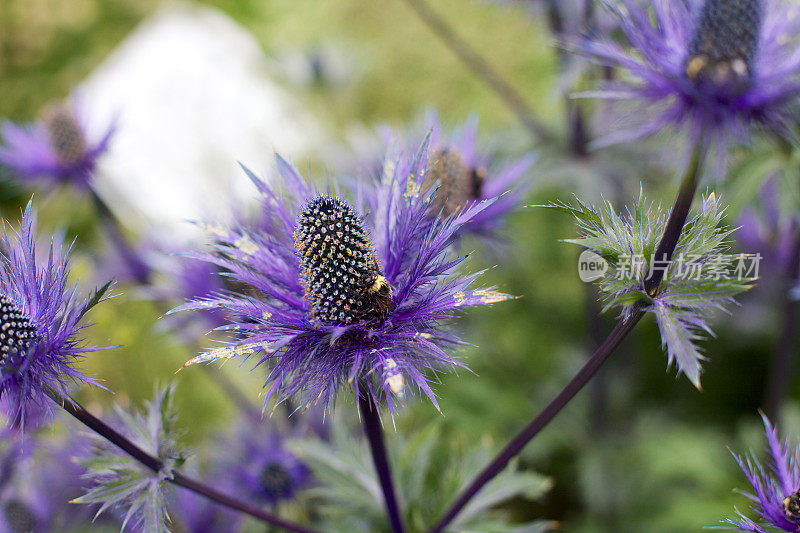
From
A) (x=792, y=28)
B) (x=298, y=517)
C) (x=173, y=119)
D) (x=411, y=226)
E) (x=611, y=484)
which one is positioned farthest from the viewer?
(x=173, y=119)

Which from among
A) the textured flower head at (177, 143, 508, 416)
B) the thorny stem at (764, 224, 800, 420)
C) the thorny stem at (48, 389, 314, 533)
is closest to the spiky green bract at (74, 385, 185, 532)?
the thorny stem at (48, 389, 314, 533)

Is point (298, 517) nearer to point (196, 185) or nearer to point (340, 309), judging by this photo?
point (340, 309)

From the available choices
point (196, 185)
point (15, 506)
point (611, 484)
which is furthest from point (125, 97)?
point (611, 484)

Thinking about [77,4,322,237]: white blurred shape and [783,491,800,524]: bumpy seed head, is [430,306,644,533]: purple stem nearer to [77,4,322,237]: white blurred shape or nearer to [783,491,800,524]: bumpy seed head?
[783,491,800,524]: bumpy seed head

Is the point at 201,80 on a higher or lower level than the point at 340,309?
higher

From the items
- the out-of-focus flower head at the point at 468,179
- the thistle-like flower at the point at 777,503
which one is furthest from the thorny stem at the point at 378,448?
the thistle-like flower at the point at 777,503

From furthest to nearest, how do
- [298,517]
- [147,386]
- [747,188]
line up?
[147,386] < [298,517] < [747,188]

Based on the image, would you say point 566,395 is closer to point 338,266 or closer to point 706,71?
point 338,266
